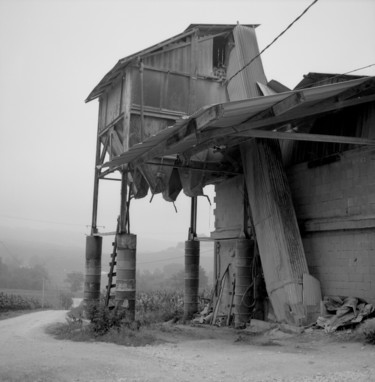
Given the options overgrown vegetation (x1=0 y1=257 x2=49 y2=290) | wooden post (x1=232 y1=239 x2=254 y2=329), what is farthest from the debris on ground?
overgrown vegetation (x1=0 y1=257 x2=49 y2=290)

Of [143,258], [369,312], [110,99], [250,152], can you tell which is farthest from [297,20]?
[143,258]

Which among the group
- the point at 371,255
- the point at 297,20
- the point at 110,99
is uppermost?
the point at 110,99

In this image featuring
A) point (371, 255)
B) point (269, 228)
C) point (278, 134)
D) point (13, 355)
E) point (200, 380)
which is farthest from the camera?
point (269, 228)

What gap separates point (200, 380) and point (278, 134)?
17.4ft

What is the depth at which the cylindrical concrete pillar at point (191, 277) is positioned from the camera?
20.0m

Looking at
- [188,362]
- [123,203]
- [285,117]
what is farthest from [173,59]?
[188,362]

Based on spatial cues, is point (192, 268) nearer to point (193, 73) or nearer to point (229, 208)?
point (229, 208)

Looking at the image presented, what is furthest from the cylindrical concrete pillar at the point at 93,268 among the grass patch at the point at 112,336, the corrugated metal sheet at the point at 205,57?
the corrugated metal sheet at the point at 205,57

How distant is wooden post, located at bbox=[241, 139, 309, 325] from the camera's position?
12.5 m

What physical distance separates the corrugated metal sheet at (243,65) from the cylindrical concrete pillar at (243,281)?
444cm

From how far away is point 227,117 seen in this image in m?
10.1

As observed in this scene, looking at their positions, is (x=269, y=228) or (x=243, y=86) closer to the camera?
(x=269, y=228)

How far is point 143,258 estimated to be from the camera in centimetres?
19125

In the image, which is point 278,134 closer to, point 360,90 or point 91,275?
point 360,90
